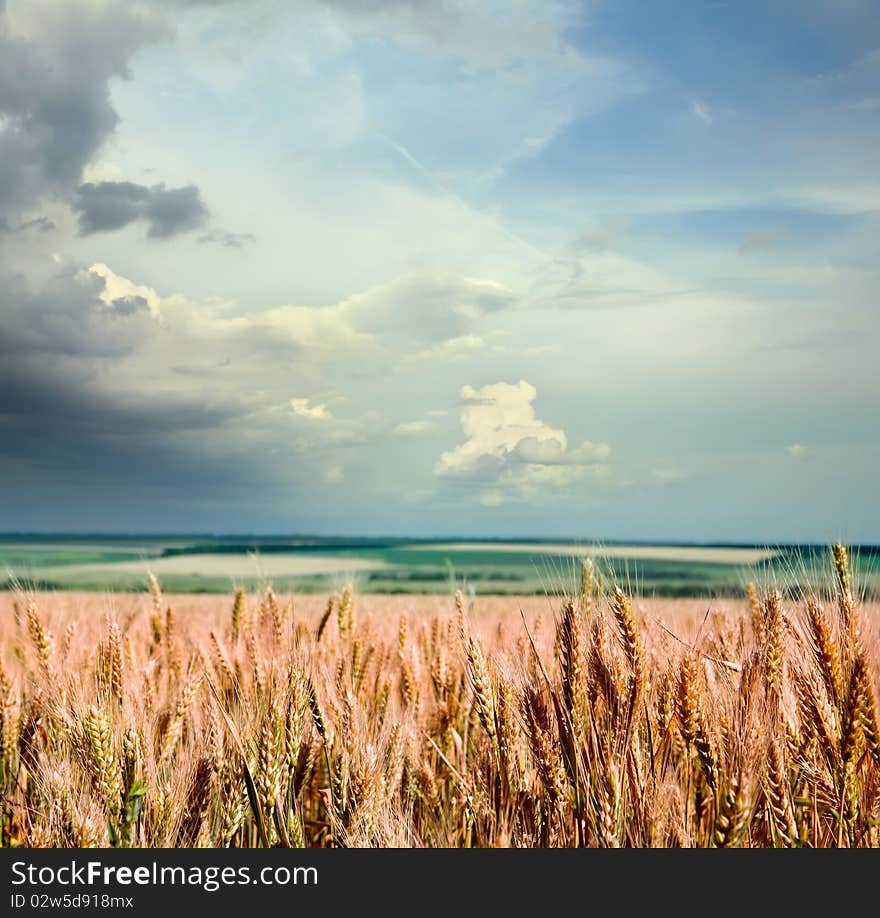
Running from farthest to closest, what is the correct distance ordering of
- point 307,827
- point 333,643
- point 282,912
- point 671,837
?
point 333,643, point 307,827, point 671,837, point 282,912

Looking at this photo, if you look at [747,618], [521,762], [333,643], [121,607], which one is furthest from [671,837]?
[121,607]

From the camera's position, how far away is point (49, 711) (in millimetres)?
3254

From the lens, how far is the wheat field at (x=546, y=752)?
2193 millimetres

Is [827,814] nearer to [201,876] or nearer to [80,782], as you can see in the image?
[201,876]

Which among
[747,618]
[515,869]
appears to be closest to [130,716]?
[515,869]

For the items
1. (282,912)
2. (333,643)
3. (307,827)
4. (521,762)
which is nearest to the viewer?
(282,912)

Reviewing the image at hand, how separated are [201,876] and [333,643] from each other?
7.65 feet

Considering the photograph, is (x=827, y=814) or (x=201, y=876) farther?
(x=827, y=814)

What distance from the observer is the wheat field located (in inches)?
86.4

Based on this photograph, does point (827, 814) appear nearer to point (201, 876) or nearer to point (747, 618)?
point (747, 618)

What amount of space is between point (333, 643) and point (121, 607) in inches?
89.2

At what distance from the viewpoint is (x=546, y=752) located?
7.21ft

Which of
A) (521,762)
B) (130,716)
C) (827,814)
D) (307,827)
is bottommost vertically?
(307,827)

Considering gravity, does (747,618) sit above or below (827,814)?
above
